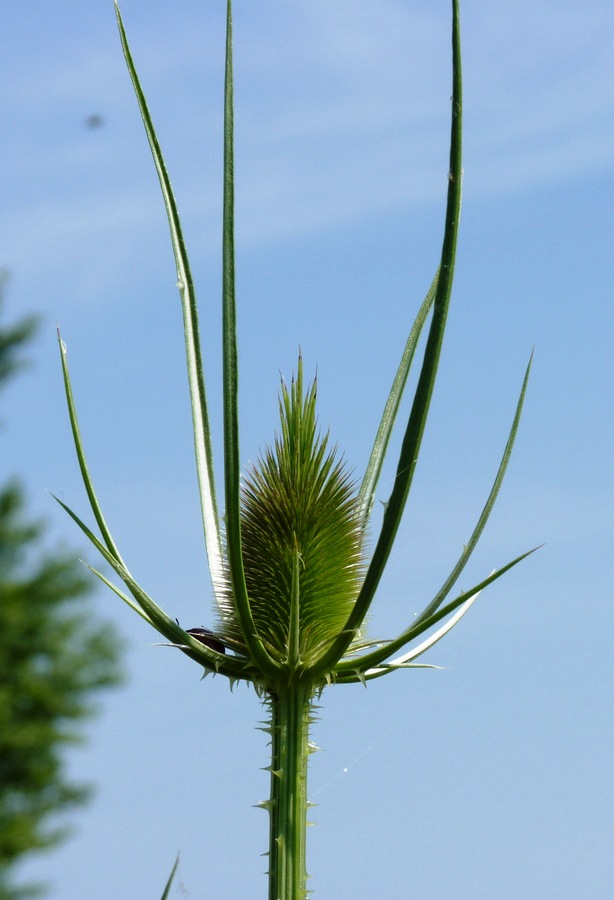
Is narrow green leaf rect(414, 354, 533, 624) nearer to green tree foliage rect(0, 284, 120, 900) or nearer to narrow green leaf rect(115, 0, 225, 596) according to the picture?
narrow green leaf rect(115, 0, 225, 596)

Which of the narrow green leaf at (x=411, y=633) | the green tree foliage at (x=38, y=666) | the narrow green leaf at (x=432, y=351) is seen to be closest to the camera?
the narrow green leaf at (x=432, y=351)

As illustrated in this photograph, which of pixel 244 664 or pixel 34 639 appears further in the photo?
pixel 34 639

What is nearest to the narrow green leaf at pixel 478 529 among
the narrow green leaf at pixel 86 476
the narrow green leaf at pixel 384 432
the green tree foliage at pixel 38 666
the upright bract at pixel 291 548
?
the upright bract at pixel 291 548

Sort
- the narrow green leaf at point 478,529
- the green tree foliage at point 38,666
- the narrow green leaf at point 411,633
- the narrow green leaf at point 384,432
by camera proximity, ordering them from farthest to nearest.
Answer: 1. the green tree foliage at point 38,666
2. the narrow green leaf at point 384,432
3. the narrow green leaf at point 478,529
4. the narrow green leaf at point 411,633

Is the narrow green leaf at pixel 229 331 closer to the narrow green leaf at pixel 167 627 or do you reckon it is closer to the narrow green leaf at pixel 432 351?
the narrow green leaf at pixel 432 351

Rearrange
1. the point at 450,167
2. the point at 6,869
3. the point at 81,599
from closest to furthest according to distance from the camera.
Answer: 1. the point at 450,167
2. the point at 6,869
3. the point at 81,599

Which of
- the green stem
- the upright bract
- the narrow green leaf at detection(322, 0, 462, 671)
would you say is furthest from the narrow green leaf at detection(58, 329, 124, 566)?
the narrow green leaf at detection(322, 0, 462, 671)

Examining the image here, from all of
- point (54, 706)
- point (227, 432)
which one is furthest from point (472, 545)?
point (54, 706)

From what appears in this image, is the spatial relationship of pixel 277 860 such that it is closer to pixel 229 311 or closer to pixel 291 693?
pixel 291 693
